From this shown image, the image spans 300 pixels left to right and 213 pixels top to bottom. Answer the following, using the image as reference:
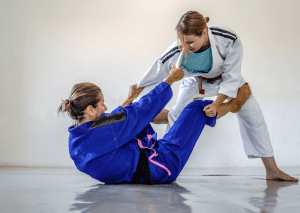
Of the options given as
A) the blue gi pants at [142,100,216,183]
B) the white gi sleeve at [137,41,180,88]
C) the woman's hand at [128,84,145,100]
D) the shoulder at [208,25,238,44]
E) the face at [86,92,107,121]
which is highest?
the shoulder at [208,25,238,44]

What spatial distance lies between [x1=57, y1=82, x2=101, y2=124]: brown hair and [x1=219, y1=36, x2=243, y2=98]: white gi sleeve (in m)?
0.77

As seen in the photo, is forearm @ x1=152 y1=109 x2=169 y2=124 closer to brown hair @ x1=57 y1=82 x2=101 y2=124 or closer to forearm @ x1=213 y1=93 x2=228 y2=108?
forearm @ x1=213 y1=93 x2=228 y2=108

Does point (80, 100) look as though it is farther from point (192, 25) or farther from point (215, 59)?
point (215, 59)

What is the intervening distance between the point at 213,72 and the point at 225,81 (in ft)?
0.43

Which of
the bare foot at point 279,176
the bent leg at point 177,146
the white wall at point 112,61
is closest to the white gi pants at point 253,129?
the bare foot at point 279,176

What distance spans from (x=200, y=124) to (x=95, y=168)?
0.55m

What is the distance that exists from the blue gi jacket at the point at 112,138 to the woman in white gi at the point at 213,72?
412 millimetres

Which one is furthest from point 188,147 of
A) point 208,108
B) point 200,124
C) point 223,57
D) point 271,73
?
point 271,73

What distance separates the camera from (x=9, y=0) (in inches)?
111

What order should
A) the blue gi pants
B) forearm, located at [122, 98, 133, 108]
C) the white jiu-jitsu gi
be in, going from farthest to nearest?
forearm, located at [122, 98, 133, 108] → the white jiu-jitsu gi → the blue gi pants

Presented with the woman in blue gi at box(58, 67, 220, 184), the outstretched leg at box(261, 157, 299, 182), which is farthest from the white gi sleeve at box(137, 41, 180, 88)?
the outstretched leg at box(261, 157, 299, 182)

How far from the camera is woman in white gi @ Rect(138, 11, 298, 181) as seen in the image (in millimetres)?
1580

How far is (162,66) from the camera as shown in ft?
5.89

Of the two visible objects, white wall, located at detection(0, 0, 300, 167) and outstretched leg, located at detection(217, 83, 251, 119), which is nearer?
outstretched leg, located at detection(217, 83, 251, 119)
